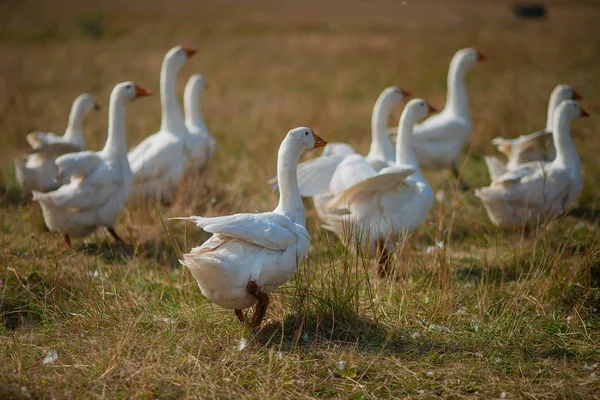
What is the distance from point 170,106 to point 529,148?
443cm

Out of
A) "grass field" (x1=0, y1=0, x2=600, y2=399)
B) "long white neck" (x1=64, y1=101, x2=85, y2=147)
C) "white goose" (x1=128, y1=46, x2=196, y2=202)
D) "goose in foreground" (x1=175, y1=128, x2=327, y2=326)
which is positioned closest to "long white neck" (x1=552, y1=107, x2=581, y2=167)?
"grass field" (x1=0, y1=0, x2=600, y2=399)

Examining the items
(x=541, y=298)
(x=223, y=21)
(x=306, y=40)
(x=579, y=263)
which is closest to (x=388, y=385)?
(x=541, y=298)

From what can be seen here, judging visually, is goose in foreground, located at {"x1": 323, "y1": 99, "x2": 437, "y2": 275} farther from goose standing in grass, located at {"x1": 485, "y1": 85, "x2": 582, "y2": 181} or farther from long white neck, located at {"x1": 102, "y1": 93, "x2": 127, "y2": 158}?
long white neck, located at {"x1": 102, "y1": 93, "x2": 127, "y2": 158}

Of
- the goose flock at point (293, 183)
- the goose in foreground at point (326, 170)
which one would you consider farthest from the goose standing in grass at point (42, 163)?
the goose in foreground at point (326, 170)

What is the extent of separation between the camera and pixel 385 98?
7.36 metres

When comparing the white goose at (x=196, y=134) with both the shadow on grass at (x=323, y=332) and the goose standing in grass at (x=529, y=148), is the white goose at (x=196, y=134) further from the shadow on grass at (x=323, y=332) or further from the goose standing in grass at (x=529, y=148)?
the shadow on grass at (x=323, y=332)

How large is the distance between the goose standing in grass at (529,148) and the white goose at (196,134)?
345 centimetres

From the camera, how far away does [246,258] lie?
417 centimetres

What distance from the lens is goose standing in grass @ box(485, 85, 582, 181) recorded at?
7590 mm

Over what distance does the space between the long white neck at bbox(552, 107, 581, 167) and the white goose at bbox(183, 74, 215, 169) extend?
4.14 m

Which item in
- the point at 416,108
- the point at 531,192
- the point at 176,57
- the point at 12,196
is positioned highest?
the point at 176,57

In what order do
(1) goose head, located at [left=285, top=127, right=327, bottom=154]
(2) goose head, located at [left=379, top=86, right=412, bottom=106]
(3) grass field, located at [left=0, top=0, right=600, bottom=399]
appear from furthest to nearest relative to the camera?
(2) goose head, located at [left=379, top=86, right=412, bottom=106] → (1) goose head, located at [left=285, top=127, right=327, bottom=154] → (3) grass field, located at [left=0, top=0, right=600, bottom=399]

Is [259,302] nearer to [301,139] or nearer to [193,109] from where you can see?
[301,139]

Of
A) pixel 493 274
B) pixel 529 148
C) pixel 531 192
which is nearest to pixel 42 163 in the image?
pixel 493 274
